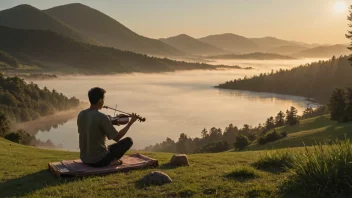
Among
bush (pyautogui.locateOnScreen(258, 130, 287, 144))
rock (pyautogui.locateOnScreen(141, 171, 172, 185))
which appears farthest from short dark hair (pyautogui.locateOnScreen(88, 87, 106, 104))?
bush (pyautogui.locateOnScreen(258, 130, 287, 144))

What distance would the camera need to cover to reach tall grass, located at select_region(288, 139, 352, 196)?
835 cm

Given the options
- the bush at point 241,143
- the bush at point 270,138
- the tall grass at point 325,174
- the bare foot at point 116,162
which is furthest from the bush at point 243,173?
the bush at point 241,143

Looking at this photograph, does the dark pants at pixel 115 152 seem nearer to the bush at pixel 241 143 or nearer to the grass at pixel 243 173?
the grass at pixel 243 173

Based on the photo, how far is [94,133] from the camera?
11.1 metres

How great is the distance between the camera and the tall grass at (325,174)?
8352 millimetres

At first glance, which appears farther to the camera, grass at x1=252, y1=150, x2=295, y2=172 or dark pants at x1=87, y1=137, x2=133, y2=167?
grass at x1=252, y1=150, x2=295, y2=172

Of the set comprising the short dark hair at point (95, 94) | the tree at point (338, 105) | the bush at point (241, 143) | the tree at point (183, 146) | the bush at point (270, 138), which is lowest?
the tree at point (183, 146)

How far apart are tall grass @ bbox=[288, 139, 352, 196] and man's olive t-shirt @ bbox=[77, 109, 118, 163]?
18.3ft

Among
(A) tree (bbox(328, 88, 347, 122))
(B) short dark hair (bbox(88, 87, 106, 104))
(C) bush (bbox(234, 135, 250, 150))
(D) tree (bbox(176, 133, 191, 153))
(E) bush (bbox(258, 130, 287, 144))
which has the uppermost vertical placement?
(B) short dark hair (bbox(88, 87, 106, 104))

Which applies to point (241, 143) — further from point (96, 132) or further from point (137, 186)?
point (137, 186)

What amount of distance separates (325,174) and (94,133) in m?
6.76

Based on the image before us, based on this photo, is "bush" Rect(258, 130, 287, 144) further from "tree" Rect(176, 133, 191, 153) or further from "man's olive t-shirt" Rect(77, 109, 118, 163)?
"tree" Rect(176, 133, 191, 153)

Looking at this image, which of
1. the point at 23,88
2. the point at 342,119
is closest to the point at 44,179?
the point at 342,119

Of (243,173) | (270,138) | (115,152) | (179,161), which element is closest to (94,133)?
(115,152)
